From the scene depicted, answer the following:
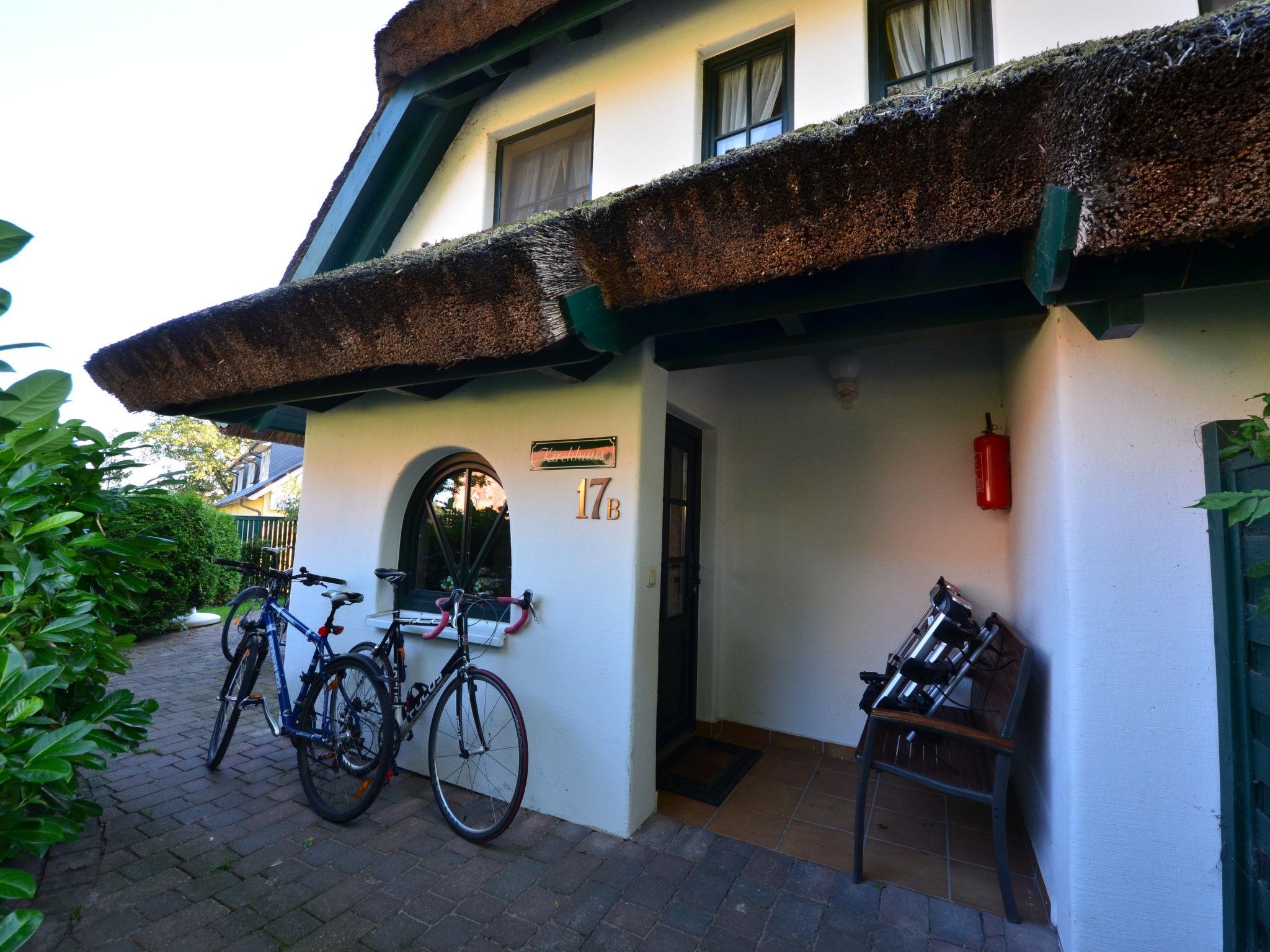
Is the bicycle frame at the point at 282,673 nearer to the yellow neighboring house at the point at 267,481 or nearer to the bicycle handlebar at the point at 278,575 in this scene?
the bicycle handlebar at the point at 278,575

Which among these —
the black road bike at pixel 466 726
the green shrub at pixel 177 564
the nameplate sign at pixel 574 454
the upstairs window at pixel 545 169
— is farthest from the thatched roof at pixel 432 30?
the green shrub at pixel 177 564

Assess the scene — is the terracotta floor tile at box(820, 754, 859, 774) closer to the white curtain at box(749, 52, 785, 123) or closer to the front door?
the front door

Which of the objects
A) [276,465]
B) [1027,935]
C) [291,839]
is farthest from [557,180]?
[276,465]

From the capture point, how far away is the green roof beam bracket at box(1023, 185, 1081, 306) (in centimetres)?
150

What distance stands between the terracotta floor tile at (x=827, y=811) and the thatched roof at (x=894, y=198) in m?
2.71

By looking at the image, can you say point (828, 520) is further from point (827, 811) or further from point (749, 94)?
point (749, 94)

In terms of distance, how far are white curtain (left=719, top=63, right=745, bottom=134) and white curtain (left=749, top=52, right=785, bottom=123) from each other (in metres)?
0.06

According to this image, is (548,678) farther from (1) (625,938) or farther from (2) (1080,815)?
(2) (1080,815)

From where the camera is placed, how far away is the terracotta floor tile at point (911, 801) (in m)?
2.99

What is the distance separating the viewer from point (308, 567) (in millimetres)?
4141

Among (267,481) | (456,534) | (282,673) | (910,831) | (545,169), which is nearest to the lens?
(910,831)

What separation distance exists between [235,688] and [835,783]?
3881mm

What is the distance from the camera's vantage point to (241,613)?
24.8ft

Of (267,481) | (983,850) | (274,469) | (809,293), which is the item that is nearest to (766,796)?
(983,850)
